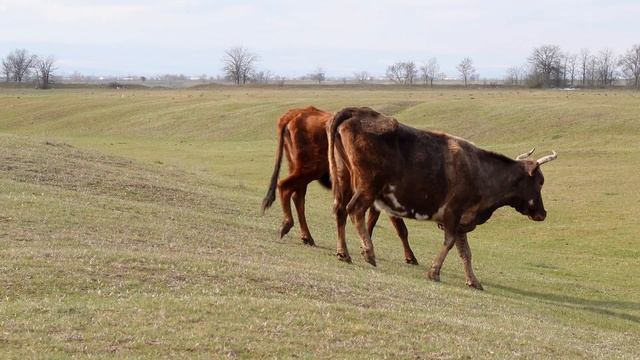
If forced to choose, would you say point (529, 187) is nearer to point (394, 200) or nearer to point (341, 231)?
point (394, 200)

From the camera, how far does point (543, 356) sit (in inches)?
389

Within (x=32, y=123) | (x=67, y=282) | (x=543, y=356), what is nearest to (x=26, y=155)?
(x=67, y=282)

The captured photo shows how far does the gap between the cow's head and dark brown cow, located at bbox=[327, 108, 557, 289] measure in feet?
0.30

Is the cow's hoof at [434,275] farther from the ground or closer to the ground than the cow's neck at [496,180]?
closer to the ground

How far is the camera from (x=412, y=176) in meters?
14.2

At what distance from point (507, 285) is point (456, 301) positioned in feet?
12.6

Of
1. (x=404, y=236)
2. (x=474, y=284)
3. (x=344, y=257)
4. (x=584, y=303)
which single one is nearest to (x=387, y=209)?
(x=344, y=257)

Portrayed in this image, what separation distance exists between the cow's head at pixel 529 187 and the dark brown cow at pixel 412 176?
91mm

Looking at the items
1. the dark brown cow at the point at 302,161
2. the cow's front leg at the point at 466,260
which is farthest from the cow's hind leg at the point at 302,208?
the cow's front leg at the point at 466,260

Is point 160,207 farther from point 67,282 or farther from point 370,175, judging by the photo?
point 67,282

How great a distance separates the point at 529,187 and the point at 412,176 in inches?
105

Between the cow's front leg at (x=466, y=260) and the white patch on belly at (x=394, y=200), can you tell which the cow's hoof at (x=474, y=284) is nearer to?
the cow's front leg at (x=466, y=260)

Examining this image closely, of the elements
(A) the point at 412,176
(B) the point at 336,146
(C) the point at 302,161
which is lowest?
(A) the point at 412,176

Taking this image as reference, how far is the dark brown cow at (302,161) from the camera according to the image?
16.1m
